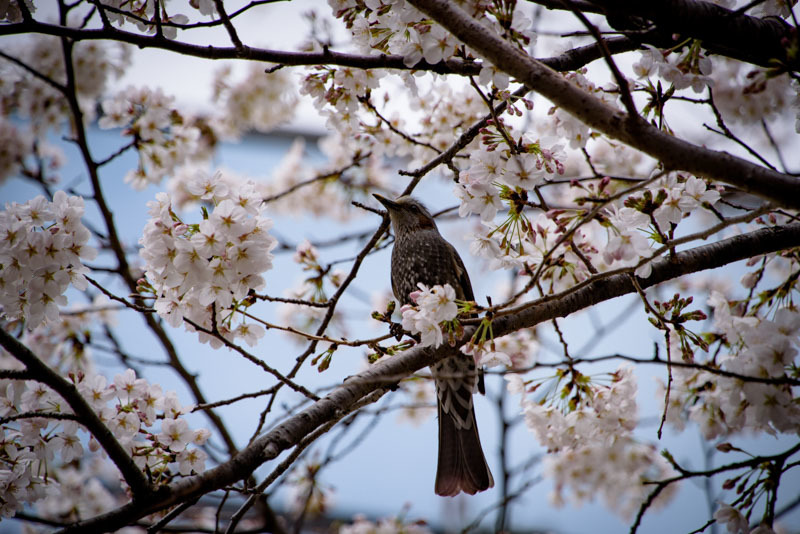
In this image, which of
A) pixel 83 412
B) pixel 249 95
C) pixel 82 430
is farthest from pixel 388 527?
pixel 249 95

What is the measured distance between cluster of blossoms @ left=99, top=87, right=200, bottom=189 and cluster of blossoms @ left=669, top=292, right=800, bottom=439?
93.7 inches

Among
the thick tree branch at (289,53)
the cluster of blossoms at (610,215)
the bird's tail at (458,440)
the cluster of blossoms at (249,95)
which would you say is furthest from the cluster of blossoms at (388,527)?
the cluster of blossoms at (249,95)

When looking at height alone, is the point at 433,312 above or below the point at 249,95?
below

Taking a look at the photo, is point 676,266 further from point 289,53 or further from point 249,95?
point 249,95

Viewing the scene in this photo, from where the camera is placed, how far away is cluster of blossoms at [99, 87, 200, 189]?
8.22 ft

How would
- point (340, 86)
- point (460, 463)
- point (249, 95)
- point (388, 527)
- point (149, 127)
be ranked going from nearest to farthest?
point (340, 86)
point (460, 463)
point (149, 127)
point (388, 527)
point (249, 95)

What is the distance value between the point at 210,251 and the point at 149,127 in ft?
4.96

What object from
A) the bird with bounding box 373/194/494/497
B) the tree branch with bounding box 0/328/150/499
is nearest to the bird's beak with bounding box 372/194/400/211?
the bird with bounding box 373/194/494/497

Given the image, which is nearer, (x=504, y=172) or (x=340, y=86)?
(x=504, y=172)

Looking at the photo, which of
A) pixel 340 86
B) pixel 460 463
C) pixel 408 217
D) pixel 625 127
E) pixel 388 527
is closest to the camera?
pixel 625 127

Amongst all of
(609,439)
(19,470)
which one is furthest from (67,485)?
(609,439)

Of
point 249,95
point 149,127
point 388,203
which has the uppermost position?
point 249,95

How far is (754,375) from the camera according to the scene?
143 cm

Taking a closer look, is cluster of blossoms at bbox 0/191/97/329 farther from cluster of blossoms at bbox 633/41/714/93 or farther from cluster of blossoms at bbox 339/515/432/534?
cluster of blossoms at bbox 339/515/432/534
